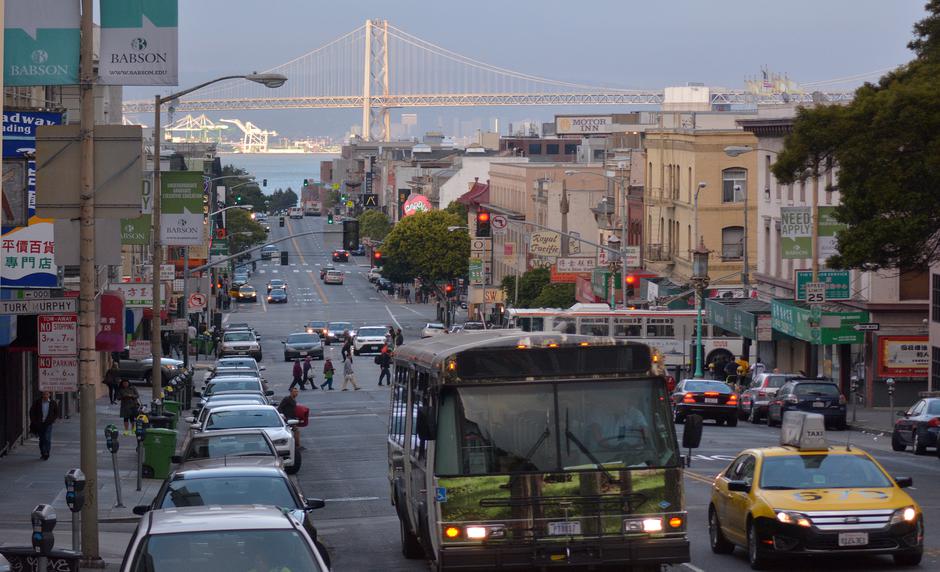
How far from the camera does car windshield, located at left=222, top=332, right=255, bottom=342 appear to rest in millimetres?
75938

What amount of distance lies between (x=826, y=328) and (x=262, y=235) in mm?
105045

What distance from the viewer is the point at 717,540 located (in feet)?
59.7

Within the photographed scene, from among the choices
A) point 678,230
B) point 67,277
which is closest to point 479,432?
point 67,277

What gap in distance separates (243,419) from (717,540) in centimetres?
1291

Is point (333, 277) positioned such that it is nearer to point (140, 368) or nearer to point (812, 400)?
point (140, 368)

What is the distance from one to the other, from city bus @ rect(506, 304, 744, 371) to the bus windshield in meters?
40.2

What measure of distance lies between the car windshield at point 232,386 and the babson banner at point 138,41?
22736mm

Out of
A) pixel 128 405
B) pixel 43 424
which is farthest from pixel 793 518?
pixel 128 405

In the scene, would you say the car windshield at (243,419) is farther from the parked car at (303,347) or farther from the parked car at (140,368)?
the parked car at (303,347)

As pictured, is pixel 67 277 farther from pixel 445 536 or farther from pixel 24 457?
pixel 445 536

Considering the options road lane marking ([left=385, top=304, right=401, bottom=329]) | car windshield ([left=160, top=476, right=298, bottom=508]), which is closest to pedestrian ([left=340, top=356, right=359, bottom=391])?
road lane marking ([left=385, top=304, right=401, bottom=329])

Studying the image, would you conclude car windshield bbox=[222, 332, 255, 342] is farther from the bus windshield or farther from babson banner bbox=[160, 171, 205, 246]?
the bus windshield

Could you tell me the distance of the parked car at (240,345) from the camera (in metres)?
75.0

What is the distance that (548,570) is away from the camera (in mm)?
14422
